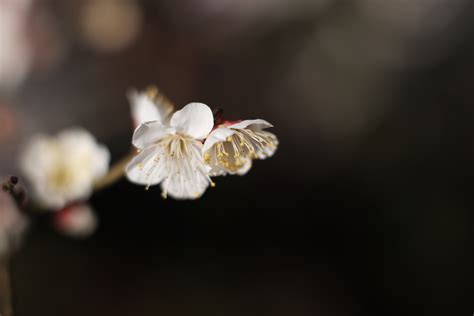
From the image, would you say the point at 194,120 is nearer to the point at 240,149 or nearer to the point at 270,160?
the point at 240,149

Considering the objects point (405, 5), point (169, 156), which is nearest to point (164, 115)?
point (169, 156)

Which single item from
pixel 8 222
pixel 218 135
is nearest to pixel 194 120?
pixel 218 135

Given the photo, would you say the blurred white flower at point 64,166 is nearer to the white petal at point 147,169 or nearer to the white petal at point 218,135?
the white petal at point 147,169

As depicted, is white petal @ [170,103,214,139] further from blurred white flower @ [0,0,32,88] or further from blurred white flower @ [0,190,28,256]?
blurred white flower @ [0,0,32,88]

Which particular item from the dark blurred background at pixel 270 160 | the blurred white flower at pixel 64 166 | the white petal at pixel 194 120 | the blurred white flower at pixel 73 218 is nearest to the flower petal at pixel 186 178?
the white petal at pixel 194 120

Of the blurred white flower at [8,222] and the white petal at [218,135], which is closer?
the white petal at [218,135]

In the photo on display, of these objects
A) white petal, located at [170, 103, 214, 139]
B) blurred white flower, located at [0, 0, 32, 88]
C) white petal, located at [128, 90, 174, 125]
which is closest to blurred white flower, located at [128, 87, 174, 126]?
white petal, located at [128, 90, 174, 125]

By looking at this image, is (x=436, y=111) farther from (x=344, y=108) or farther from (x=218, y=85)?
(x=218, y=85)
